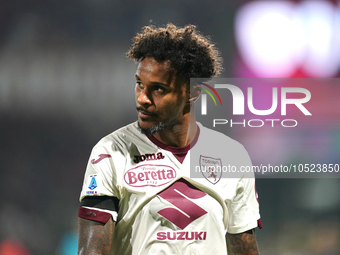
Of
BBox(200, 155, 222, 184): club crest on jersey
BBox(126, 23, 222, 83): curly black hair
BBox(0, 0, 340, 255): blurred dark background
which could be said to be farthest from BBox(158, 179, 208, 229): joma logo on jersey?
BBox(0, 0, 340, 255): blurred dark background

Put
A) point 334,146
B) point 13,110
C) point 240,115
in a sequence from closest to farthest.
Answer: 1. point 240,115
2. point 13,110
3. point 334,146

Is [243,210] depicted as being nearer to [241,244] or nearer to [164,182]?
[241,244]

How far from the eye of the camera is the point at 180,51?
6.57ft

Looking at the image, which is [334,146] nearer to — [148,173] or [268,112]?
[268,112]

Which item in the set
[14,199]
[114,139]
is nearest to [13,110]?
[14,199]

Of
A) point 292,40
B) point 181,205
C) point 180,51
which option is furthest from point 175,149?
point 292,40

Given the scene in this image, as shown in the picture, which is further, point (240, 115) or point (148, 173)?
point (240, 115)

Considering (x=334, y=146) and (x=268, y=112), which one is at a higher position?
(x=268, y=112)

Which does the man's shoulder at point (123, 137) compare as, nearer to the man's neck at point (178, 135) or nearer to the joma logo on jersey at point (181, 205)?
the man's neck at point (178, 135)

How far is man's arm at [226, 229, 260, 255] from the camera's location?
2.08 meters

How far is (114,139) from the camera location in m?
2.01

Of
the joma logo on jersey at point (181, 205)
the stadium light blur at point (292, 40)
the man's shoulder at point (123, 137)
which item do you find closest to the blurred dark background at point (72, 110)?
the stadium light blur at point (292, 40)

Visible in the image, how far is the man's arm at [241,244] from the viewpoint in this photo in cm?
208

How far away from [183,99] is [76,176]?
6.37 ft
